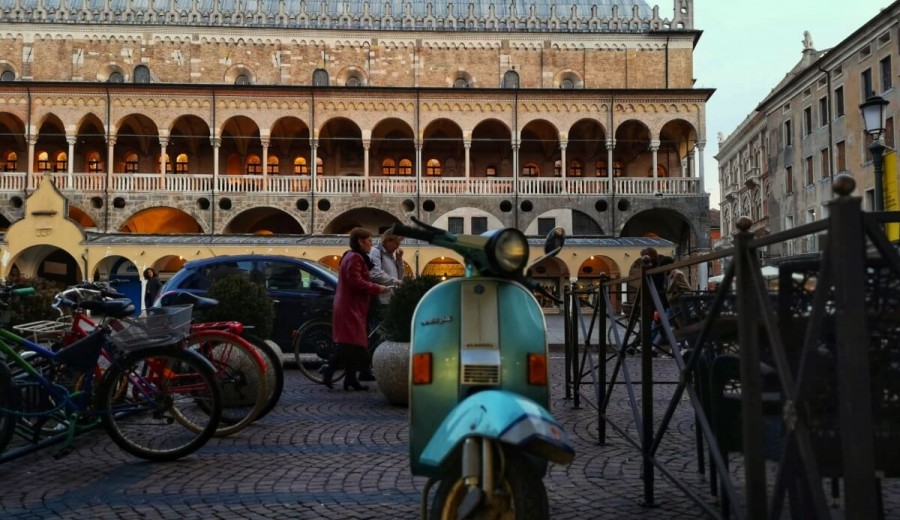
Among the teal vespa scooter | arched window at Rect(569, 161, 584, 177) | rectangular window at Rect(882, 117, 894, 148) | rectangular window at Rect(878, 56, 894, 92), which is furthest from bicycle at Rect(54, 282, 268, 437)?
rectangular window at Rect(878, 56, 894, 92)

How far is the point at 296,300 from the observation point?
10.7 metres

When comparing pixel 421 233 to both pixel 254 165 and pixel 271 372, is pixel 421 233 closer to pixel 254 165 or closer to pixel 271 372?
pixel 271 372

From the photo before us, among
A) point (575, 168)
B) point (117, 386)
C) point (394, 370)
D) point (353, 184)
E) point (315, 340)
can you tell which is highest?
point (575, 168)

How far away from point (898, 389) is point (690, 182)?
31.0 metres

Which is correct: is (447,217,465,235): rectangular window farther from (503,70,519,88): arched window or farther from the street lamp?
the street lamp

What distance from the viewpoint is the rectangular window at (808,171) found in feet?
131

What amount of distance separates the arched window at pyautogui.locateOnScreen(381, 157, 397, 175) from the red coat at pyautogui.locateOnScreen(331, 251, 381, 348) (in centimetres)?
2829

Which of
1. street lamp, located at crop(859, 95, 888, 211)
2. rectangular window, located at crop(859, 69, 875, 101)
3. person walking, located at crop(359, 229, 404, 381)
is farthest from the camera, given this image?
rectangular window, located at crop(859, 69, 875, 101)

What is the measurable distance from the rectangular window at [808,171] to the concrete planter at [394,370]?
1530 inches

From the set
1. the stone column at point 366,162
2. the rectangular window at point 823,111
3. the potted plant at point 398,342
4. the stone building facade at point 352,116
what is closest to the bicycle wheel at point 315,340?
the potted plant at point 398,342

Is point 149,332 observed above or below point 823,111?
below

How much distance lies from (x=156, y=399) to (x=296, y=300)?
19.0ft

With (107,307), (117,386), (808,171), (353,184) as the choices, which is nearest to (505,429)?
(117,386)

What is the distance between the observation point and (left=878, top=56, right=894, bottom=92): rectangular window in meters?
31.5
